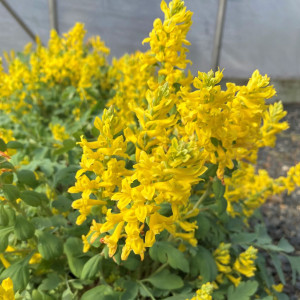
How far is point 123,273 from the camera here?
1548 millimetres

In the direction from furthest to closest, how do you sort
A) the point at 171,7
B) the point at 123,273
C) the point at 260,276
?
the point at 260,276, the point at 123,273, the point at 171,7

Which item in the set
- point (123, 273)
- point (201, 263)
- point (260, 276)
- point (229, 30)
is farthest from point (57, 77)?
point (229, 30)

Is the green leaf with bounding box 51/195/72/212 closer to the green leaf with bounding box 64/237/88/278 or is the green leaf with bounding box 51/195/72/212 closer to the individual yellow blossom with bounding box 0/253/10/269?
the green leaf with bounding box 64/237/88/278

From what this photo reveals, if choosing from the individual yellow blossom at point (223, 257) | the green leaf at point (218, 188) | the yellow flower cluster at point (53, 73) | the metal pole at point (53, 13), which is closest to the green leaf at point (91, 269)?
the green leaf at point (218, 188)

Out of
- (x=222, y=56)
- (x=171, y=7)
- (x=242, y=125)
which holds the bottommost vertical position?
(x=242, y=125)

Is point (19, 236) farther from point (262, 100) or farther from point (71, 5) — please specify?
point (71, 5)

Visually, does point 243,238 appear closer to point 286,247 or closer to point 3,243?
point 286,247

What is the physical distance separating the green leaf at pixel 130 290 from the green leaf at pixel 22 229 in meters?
0.45

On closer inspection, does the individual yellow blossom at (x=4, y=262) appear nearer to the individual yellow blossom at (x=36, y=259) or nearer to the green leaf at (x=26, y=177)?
the individual yellow blossom at (x=36, y=259)

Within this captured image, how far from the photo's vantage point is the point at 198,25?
15.5 ft

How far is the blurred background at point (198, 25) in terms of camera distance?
4.55 m

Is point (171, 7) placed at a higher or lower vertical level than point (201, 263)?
higher

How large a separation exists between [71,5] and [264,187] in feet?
12.8

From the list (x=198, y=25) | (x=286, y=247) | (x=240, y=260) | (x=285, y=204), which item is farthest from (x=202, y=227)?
(x=198, y=25)
